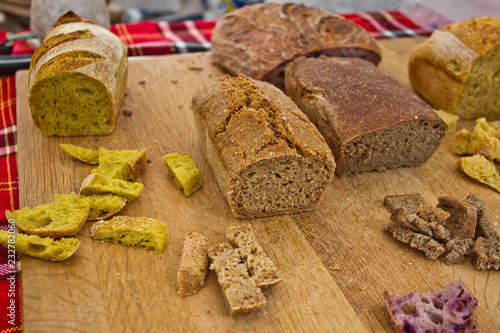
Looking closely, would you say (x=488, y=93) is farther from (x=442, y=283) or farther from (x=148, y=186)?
(x=148, y=186)

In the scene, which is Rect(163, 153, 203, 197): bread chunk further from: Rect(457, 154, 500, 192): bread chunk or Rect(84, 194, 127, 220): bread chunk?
Rect(457, 154, 500, 192): bread chunk

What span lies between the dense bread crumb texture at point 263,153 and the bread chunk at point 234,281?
0.44 metres

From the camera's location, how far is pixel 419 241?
3004mm

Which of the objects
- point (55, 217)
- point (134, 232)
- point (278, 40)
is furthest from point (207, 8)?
point (134, 232)

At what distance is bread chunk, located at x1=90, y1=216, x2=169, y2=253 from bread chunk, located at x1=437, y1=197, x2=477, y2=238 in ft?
6.70

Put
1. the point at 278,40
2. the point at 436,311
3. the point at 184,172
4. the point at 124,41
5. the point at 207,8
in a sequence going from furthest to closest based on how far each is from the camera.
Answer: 1. the point at 207,8
2. the point at 124,41
3. the point at 278,40
4. the point at 184,172
5. the point at 436,311

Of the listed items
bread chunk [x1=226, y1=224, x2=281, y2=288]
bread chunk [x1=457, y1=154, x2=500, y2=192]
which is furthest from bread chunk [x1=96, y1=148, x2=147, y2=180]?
bread chunk [x1=457, y1=154, x2=500, y2=192]

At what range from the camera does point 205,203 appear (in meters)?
3.35

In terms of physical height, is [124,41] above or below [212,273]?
below

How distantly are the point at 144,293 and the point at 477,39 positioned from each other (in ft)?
13.2

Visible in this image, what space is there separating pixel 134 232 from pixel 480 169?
2963 millimetres

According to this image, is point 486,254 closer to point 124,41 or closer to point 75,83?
point 75,83

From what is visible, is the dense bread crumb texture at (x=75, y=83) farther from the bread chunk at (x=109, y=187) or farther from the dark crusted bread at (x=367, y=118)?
the dark crusted bread at (x=367, y=118)

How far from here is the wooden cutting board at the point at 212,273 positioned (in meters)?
2.52
